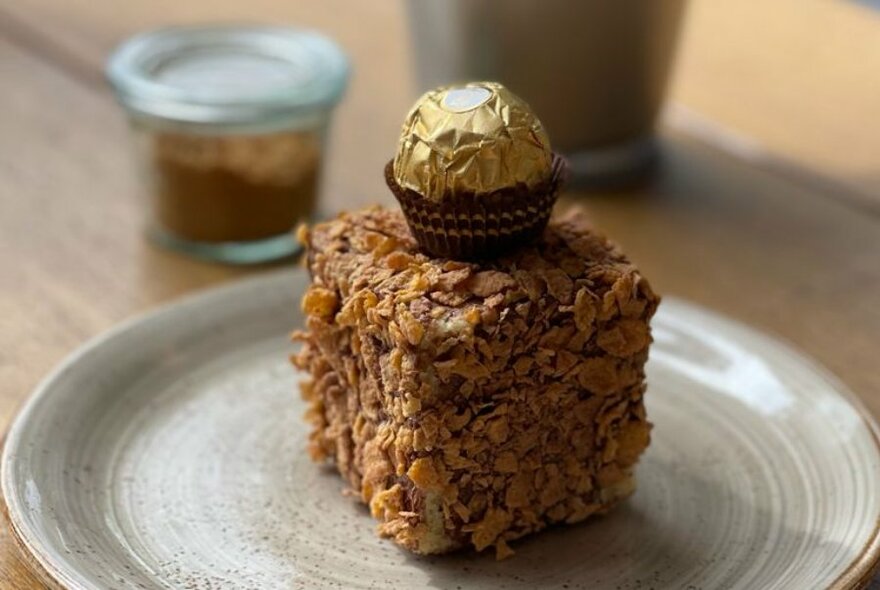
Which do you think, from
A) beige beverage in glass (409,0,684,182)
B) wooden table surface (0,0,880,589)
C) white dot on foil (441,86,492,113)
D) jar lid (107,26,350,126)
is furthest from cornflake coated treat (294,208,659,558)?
beige beverage in glass (409,0,684,182)

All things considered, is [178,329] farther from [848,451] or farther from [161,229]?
[848,451]

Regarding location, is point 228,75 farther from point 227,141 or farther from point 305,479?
point 305,479

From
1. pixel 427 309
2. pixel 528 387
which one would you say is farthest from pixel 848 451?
pixel 427 309

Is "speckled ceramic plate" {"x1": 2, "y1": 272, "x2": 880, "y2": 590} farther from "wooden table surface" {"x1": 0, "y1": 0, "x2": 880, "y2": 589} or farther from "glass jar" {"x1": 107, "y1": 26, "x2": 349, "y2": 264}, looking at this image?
"glass jar" {"x1": 107, "y1": 26, "x2": 349, "y2": 264}

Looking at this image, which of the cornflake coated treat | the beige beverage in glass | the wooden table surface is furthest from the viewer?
the beige beverage in glass

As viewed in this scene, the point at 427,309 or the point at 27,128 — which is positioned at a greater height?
the point at 427,309

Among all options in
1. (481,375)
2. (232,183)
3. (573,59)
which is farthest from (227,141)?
(481,375)

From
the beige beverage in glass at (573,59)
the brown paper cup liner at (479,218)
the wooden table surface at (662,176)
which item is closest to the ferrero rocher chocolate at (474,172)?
the brown paper cup liner at (479,218)
